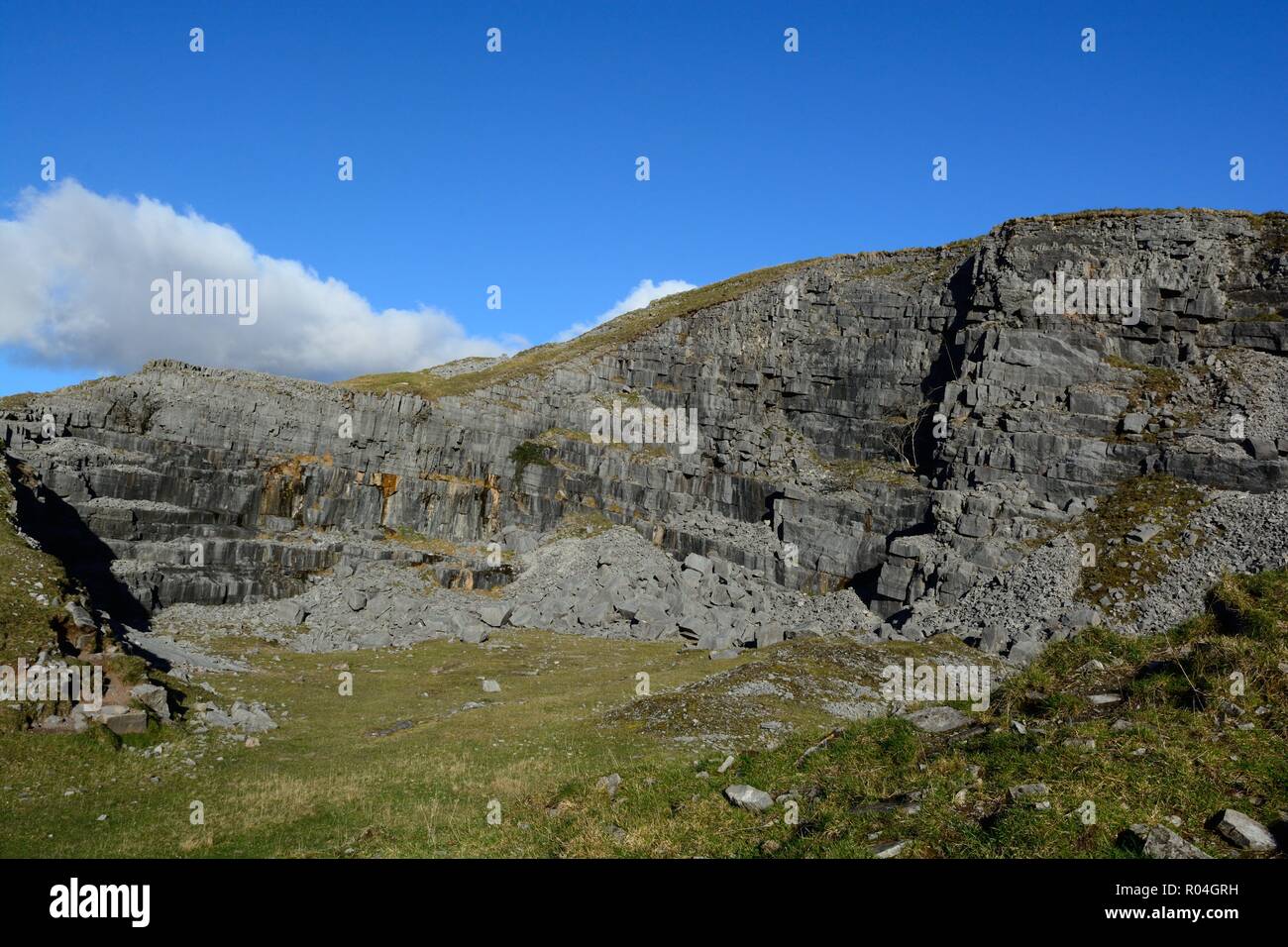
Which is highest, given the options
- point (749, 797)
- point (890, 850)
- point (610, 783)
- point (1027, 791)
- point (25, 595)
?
point (25, 595)

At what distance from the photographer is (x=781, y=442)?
2751 inches

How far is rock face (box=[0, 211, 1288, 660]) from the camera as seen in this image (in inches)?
1923

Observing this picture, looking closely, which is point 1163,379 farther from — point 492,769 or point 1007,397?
point 492,769

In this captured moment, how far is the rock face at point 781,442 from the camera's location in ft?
160

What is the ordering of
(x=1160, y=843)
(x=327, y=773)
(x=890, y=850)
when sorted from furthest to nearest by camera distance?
(x=327, y=773) < (x=890, y=850) < (x=1160, y=843)

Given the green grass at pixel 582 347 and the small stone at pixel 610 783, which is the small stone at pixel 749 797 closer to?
the small stone at pixel 610 783

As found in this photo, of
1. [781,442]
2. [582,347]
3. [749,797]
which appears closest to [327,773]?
[749,797]

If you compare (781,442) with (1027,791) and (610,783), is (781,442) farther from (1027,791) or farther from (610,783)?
(1027,791)

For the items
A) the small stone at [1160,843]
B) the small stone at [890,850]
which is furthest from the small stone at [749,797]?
the small stone at [1160,843]

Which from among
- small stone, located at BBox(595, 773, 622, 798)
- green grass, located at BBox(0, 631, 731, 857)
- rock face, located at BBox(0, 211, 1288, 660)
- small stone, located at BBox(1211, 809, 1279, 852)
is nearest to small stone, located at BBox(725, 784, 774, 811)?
small stone, located at BBox(595, 773, 622, 798)

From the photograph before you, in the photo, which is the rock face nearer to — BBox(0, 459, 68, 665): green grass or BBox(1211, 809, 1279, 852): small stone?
BBox(0, 459, 68, 665): green grass

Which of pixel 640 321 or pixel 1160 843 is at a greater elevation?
pixel 640 321
